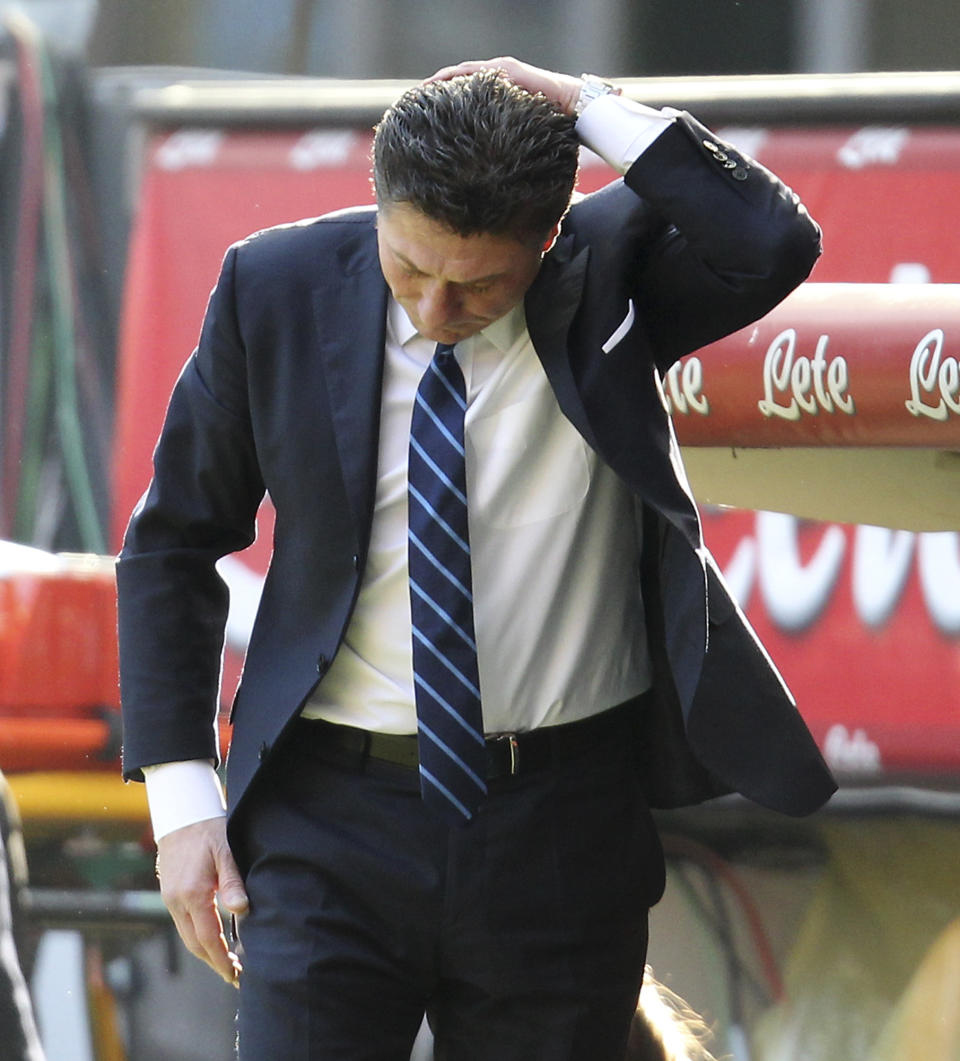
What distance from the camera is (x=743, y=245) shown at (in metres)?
1.79

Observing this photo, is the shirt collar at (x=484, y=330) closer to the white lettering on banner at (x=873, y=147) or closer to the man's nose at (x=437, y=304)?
the man's nose at (x=437, y=304)

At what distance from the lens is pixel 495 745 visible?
72.9 inches

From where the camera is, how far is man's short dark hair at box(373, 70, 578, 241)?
167 centimetres

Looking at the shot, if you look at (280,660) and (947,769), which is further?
(947,769)

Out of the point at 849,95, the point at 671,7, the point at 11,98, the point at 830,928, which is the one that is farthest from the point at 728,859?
the point at 11,98

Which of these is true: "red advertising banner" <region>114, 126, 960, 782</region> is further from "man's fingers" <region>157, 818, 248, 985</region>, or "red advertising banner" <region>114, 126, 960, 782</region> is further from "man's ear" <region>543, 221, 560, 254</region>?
"man's fingers" <region>157, 818, 248, 985</region>

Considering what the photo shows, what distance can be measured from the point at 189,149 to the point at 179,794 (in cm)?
253

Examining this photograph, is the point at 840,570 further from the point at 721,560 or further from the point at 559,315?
the point at 559,315

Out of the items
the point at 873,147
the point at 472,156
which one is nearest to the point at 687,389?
the point at 472,156

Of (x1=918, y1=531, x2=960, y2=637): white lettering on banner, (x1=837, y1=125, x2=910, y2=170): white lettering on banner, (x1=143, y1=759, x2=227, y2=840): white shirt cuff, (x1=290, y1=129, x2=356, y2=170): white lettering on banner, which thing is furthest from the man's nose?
(x1=290, y1=129, x2=356, y2=170): white lettering on banner

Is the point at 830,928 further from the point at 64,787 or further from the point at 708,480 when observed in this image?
the point at 64,787

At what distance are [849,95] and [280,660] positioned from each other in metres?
2.17

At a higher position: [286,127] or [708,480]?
[286,127]

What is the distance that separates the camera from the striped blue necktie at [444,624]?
1.80 meters
